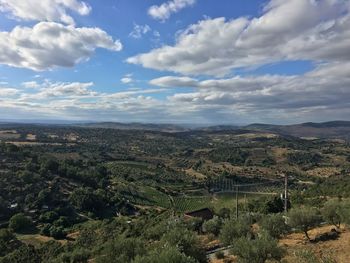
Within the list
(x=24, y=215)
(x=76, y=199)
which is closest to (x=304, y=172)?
(x=76, y=199)

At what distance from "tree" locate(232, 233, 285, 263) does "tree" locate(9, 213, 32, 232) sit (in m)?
68.0

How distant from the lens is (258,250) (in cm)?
2808

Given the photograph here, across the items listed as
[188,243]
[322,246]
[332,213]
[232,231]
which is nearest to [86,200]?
[232,231]

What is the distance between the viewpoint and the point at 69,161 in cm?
15438

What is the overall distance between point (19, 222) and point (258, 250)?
70.8 meters

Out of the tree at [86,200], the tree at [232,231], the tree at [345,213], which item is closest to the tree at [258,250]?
the tree at [232,231]

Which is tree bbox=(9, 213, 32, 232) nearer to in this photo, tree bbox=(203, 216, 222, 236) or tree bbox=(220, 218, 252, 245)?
tree bbox=(203, 216, 222, 236)

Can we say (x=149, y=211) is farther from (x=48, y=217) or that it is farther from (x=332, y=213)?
(x=332, y=213)

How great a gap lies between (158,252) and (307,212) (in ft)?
74.4

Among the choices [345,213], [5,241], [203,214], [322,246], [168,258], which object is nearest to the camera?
[168,258]

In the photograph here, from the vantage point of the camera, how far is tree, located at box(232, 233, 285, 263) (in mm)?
28094

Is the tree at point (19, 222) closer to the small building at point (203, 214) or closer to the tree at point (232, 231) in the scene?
the small building at point (203, 214)

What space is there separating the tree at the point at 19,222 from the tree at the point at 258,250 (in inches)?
2679

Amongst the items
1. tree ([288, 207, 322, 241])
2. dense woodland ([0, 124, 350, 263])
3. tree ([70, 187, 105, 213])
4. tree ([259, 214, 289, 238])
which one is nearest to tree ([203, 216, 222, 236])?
dense woodland ([0, 124, 350, 263])
